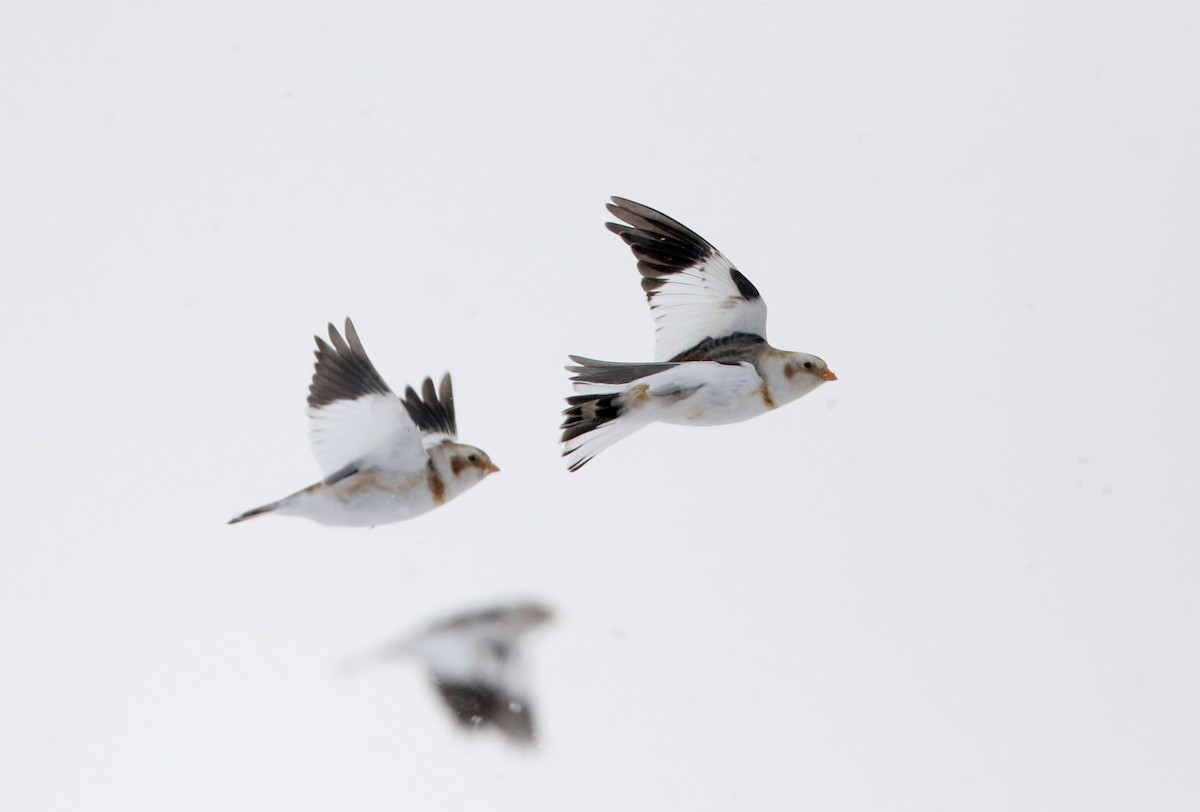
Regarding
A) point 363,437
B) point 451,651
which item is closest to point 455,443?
point 363,437

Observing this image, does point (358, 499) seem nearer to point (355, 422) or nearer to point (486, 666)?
point (355, 422)

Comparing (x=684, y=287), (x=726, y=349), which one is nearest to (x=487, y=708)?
(x=726, y=349)

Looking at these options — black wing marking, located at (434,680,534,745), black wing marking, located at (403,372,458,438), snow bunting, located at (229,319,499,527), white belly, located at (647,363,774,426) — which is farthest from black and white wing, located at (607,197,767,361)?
black wing marking, located at (434,680,534,745)

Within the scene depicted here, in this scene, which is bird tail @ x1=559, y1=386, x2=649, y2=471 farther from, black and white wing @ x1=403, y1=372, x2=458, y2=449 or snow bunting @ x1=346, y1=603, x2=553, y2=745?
snow bunting @ x1=346, y1=603, x2=553, y2=745

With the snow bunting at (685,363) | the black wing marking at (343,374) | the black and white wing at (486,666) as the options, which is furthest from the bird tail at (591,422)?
the black and white wing at (486,666)

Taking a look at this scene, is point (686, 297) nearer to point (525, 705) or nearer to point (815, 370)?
point (815, 370)

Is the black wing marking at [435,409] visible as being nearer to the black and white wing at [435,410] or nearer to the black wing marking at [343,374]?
the black and white wing at [435,410]
